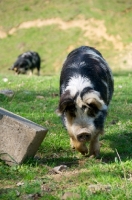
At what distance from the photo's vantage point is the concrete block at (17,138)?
17.3ft

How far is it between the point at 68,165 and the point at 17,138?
0.72 meters

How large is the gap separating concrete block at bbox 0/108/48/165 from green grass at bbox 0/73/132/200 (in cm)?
11

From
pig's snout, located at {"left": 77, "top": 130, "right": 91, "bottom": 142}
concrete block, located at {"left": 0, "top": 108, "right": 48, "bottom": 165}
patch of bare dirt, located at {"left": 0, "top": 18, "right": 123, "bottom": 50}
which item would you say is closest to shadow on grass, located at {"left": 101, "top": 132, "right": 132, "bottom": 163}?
pig's snout, located at {"left": 77, "top": 130, "right": 91, "bottom": 142}

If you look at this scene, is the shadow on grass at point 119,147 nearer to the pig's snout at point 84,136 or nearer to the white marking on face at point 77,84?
the pig's snout at point 84,136

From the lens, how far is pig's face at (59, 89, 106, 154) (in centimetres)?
551

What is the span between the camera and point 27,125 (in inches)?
209

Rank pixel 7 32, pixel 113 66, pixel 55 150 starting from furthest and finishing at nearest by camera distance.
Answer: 1. pixel 7 32
2. pixel 113 66
3. pixel 55 150

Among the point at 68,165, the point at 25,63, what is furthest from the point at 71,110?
the point at 25,63

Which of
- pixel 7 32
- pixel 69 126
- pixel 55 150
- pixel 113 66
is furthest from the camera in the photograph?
pixel 7 32

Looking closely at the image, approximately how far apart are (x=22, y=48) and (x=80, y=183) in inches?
985

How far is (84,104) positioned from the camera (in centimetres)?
553

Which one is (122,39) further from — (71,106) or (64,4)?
(71,106)

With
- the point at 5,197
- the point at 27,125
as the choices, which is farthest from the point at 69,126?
the point at 5,197

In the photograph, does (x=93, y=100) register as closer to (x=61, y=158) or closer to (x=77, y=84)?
(x=77, y=84)
